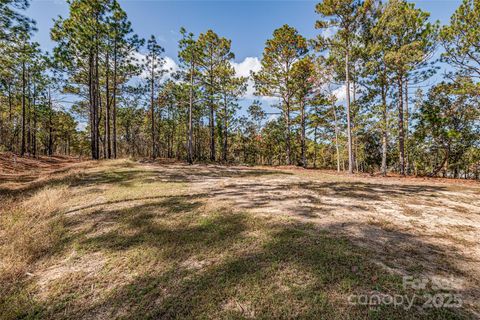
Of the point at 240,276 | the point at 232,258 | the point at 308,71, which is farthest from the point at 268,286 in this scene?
the point at 308,71

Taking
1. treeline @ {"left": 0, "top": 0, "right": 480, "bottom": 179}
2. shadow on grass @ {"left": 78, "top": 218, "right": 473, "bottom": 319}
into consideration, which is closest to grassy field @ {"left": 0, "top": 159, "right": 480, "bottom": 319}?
shadow on grass @ {"left": 78, "top": 218, "right": 473, "bottom": 319}

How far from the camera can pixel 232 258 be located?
8.95 feet

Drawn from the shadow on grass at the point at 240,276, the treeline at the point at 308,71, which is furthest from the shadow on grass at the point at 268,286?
the treeline at the point at 308,71

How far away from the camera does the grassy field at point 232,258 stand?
202 cm

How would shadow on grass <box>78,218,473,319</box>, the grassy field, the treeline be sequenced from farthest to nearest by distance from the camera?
the treeline → the grassy field → shadow on grass <box>78,218,473,319</box>

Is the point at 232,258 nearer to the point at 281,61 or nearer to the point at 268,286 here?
the point at 268,286

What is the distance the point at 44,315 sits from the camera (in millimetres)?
2055

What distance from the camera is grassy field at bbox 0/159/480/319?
2.02 m

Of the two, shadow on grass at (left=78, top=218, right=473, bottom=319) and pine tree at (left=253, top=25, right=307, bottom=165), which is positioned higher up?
pine tree at (left=253, top=25, right=307, bottom=165)

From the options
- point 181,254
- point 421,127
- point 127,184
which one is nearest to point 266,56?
point 421,127

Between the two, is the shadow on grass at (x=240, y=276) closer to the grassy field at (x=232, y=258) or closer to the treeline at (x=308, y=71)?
the grassy field at (x=232, y=258)

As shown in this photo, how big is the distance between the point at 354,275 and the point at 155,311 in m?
2.20

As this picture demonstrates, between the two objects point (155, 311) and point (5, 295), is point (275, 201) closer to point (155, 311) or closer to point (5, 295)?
point (155, 311)

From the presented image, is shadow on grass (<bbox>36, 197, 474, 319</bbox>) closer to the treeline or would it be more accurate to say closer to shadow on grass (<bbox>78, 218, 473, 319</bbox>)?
shadow on grass (<bbox>78, 218, 473, 319</bbox>)
